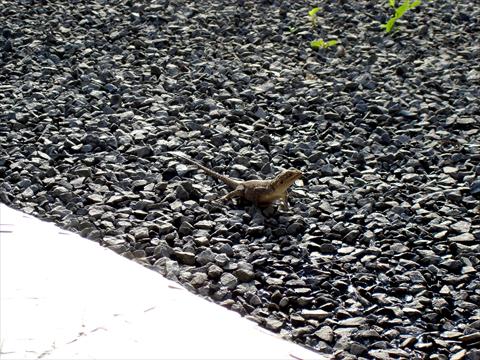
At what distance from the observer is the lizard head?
16.2 ft

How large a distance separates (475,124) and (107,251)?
314 centimetres

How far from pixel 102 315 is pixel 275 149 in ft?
8.23

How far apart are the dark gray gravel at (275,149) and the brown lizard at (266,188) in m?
0.08

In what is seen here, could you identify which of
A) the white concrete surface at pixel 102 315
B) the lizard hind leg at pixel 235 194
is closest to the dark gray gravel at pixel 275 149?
the lizard hind leg at pixel 235 194

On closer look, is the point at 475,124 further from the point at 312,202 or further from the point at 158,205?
the point at 158,205

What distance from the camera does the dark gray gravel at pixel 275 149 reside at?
4.24 m

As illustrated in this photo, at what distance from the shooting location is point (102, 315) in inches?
131

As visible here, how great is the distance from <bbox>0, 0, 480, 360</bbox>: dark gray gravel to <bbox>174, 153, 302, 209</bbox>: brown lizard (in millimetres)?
82

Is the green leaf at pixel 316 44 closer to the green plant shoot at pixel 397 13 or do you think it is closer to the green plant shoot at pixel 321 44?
the green plant shoot at pixel 321 44

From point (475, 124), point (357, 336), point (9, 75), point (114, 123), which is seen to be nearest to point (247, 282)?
point (357, 336)

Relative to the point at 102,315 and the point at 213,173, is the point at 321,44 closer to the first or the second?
the point at 213,173

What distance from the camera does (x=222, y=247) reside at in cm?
453

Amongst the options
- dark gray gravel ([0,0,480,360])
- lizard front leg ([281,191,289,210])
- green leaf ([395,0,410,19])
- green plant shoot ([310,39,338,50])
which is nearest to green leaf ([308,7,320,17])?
dark gray gravel ([0,0,480,360])

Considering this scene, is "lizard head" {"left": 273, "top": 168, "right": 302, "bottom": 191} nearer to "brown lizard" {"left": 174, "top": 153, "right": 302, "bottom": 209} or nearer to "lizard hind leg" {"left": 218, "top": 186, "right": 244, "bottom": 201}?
"brown lizard" {"left": 174, "top": 153, "right": 302, "bottom": 209}
